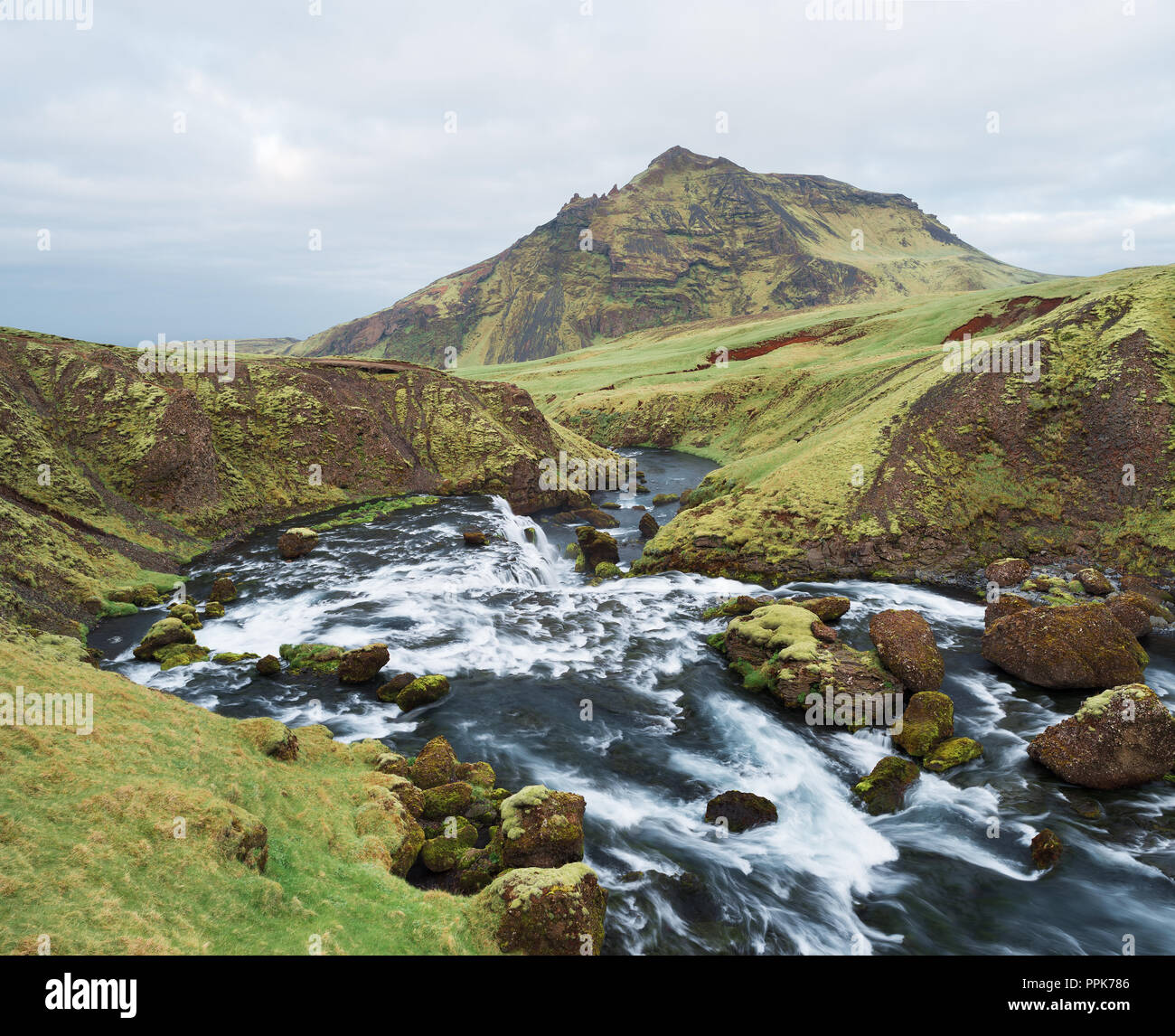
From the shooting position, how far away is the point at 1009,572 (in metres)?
31.0

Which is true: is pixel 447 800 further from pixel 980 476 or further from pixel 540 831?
pixel 980 476

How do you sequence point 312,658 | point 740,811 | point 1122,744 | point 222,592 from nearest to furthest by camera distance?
point 740,811 → point 1122,744 → point 312,658 → point 222,592

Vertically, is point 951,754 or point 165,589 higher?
point 165,589

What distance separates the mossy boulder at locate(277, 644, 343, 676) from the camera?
76.3 feet

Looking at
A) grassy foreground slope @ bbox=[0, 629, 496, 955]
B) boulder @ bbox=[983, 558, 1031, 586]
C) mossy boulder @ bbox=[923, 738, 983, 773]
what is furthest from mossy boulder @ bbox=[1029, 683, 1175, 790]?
grassy foreground slope @ bbox=[0, 629, 496, 955]

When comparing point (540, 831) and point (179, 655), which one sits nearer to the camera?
point (540, 831)

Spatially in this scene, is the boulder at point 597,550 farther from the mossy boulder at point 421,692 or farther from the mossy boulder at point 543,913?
the mossy boulder at point 543,913

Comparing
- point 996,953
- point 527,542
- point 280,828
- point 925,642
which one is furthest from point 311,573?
point 996,953

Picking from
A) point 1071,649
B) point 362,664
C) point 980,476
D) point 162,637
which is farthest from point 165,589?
point 980,476

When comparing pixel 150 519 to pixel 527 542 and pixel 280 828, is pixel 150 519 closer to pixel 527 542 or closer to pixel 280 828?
pixel 527 542

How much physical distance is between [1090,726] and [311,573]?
34.2 metres

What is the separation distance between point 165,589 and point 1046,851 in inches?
1449

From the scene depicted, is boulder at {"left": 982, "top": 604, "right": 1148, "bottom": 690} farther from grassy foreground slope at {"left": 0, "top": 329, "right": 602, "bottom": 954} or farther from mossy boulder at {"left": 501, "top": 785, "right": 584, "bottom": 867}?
grassy foreground slope at {"left": 0, "top": 329, "right": 602, "bottom": 954}

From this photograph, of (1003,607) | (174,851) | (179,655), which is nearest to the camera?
(174,851)
